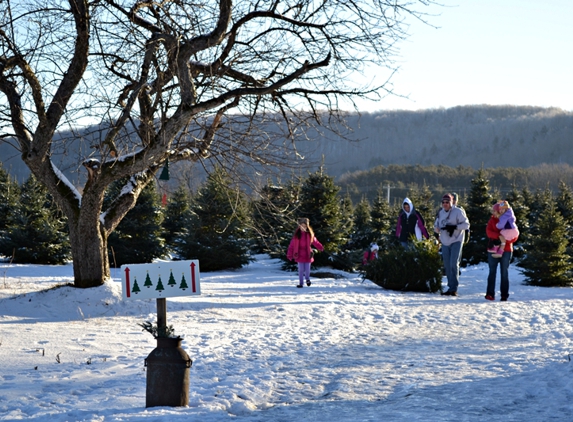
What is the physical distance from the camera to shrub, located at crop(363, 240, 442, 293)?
1408 centimetres

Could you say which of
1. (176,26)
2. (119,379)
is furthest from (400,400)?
(176,26)

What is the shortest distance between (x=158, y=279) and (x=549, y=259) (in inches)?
716

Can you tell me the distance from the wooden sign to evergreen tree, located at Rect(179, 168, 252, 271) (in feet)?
53.9

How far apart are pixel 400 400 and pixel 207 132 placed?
647 cm

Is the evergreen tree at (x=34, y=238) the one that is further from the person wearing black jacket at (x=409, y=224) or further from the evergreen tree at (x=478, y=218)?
the evergreen tree at (x=478, y=218)

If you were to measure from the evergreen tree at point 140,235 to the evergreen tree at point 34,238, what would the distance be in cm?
182

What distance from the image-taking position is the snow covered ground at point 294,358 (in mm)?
5012

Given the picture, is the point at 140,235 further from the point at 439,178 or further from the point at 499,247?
the point at 439,178

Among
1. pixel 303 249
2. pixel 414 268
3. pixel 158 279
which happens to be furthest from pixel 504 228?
pixel 158 279

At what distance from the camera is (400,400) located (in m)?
5.32

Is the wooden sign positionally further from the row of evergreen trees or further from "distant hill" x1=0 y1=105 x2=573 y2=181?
"distant hill" x1=0 y1=105 x2=573 y2=181

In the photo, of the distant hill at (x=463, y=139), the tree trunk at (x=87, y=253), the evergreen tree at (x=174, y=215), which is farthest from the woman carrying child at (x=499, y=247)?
the distant hill at (x=463, y=139)

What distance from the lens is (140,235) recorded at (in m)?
24.1

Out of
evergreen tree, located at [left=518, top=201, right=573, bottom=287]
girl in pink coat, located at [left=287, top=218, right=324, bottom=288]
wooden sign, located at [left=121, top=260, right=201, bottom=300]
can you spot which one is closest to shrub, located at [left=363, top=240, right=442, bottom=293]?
girl in pink coat, located at [left=287, top=218, right=324, bottom=288]
